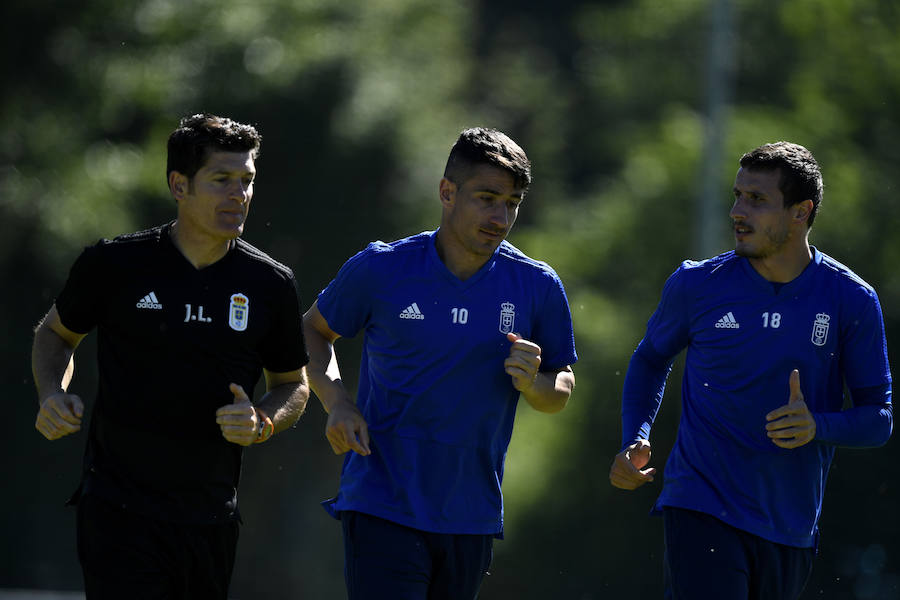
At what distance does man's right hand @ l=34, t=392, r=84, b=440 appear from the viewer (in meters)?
3.66

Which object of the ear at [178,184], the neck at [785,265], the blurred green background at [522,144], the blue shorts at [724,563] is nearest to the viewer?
the ear at [178,184]

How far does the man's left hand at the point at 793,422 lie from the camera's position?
157 inches

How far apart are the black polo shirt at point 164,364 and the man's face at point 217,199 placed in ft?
0.37

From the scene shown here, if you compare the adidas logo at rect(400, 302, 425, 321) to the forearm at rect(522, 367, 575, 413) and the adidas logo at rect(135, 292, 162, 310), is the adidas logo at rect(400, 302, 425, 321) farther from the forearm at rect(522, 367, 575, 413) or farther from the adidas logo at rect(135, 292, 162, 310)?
the adidas logo at rect(135, 292, 162, 310)

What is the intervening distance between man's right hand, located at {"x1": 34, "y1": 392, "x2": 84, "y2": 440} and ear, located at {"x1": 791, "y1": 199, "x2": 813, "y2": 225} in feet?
7.97

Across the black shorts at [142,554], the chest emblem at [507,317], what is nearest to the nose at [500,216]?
the chest emblem at [507,317]

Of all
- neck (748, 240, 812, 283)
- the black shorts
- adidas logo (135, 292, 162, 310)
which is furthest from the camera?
neck (748, 240, 812, 283)

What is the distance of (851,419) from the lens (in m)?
4.14

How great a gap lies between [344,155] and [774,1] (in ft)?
8.04

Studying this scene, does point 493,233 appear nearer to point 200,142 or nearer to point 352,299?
point 352,299

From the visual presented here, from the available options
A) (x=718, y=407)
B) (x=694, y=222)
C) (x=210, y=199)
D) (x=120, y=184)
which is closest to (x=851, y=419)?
(x=718, y=407)

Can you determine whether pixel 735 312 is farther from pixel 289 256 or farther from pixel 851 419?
pixel 289 256

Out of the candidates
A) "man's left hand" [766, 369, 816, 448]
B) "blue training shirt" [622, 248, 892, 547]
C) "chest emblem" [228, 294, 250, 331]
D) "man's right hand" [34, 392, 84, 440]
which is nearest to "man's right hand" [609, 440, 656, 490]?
"blue training shirt" [622, 248, 892, 547]

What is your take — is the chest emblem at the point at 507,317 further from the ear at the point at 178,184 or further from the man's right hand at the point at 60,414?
the man's right hand at the point at 60,414
